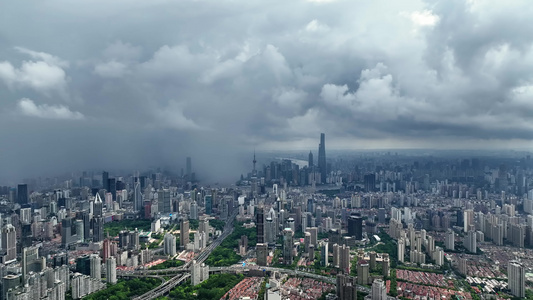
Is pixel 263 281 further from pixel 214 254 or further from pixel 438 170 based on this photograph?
pixel 438 170

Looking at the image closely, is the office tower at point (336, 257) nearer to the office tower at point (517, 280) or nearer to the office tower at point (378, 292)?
the office tower at point (378, 292)

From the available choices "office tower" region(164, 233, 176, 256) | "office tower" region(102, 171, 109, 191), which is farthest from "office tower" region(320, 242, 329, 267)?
"office tower" region(102, 171, 109, 191)

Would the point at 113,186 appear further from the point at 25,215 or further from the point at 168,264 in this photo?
the point at 168,264

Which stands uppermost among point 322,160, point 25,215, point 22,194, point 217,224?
point 322,160

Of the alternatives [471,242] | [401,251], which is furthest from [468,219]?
[401,251]

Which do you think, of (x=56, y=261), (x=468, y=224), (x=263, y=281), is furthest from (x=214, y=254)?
(x=468, y=224)

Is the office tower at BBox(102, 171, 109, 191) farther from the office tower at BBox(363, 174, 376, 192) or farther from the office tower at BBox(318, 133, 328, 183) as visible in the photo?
the office tower at BBox(363, 174, 376, 192)
